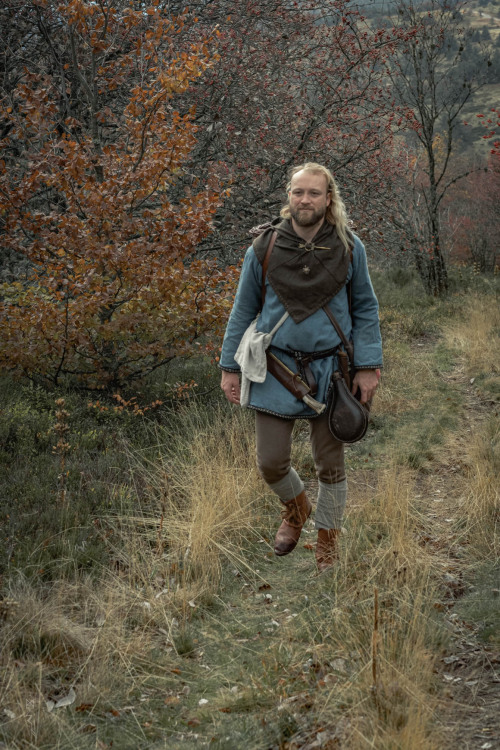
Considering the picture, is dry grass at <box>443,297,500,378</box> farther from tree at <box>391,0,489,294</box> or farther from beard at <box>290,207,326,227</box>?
beard at <box>290,207,326,227</box>

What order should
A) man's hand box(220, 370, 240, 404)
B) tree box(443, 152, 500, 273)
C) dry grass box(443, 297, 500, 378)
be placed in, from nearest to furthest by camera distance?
man's hand box(220, 370, 240, 404)
dry grass box(443, 297, 500, 378)
tree box(443, 152, 500, 273)

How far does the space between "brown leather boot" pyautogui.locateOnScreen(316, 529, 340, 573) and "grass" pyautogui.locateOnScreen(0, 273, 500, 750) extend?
0.33 ft

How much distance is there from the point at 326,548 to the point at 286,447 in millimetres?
623

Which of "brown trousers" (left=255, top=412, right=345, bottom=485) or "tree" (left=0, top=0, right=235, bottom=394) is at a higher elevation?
"tree" (left=0, top=0, right=235, bottom=394)

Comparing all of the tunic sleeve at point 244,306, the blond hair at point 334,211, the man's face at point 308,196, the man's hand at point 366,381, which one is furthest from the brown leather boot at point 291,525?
the man's face at point 308,196

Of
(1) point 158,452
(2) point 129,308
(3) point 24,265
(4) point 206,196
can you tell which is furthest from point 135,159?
(3) point 24,265

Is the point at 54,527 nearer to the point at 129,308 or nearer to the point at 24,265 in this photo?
the point at 129,308

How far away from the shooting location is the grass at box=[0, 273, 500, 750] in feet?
9.21

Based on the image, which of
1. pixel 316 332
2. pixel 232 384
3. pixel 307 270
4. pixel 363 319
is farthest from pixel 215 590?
pixel 307 270

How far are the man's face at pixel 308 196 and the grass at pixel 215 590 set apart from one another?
5.83 feet

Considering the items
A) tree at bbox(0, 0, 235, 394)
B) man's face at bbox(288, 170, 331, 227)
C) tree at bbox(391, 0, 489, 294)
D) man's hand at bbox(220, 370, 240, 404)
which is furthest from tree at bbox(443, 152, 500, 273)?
man's hand at bbox(220, 370, 240, 404)

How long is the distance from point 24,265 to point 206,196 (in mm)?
4189

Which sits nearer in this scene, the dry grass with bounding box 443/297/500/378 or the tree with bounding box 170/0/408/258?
the tree with bounding box 170/0/408/258

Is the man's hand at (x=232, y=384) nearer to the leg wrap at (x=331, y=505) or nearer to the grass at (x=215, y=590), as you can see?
the leg wrap at (x=331, y=505)
